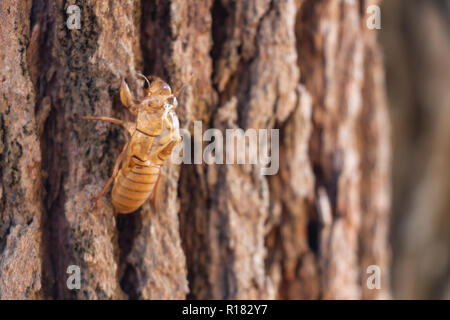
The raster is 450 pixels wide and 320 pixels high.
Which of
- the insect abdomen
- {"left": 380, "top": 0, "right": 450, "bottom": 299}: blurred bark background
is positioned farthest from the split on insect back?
{"left": 380, "top": 0, "right": 450, "bottom": 299}: blurred bark background

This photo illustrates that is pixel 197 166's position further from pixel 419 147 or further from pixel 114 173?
pixel 419 147

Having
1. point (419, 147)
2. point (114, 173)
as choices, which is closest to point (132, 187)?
point (114, 173)

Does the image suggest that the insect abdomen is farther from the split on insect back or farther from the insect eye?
the insect eye

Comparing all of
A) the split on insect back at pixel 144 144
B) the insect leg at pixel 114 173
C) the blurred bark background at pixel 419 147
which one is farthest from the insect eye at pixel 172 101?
the blurred bark background at pixel 419 147
